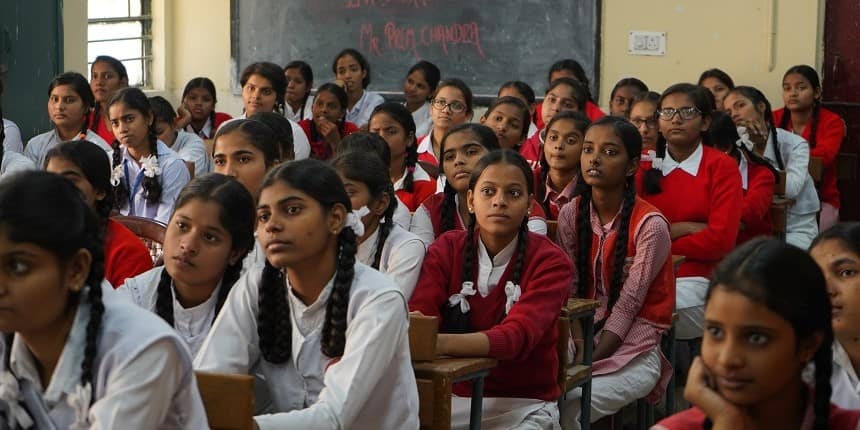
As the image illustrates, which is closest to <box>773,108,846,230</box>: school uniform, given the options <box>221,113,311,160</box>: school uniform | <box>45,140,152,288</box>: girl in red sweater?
<box>221,113,311,160</box>: school uniform

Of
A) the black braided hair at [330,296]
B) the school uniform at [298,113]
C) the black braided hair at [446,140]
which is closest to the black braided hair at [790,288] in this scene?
the black braided hair at [330,296]

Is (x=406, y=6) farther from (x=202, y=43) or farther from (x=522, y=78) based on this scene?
(x=202, y=43)

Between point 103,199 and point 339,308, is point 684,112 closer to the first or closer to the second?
point 103,199

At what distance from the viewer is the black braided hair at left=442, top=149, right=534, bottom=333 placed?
3018mm

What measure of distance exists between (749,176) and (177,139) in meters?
2.54

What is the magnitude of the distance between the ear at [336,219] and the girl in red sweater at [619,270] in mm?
A: 1167

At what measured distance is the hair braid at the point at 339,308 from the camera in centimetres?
232

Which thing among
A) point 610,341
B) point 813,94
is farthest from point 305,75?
point 610,341

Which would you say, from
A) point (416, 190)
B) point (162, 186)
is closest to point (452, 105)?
point (416, 190)

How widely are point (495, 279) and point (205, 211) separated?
793 mm

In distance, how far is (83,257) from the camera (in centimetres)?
176

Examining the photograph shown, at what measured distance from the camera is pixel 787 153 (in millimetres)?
5773

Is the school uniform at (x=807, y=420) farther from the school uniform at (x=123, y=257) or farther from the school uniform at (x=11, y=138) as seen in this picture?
the school uniform at (x=11, y=138)

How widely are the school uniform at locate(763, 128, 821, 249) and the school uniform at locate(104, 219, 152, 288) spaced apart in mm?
3465
